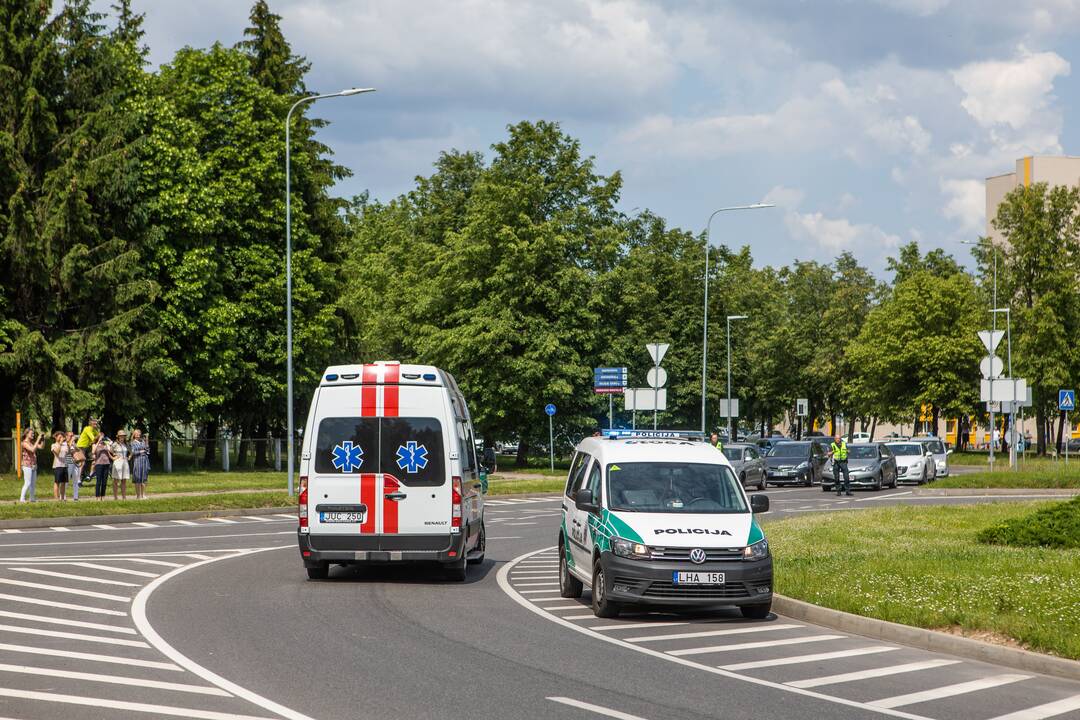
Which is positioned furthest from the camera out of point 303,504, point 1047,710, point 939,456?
point 939,456

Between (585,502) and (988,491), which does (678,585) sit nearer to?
(585,502)

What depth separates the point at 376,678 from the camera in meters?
10.1

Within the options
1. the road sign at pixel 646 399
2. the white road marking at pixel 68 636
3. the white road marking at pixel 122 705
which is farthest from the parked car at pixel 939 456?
the white road marking at pixel 122 705

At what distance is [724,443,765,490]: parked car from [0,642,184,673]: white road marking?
36029 millimetres

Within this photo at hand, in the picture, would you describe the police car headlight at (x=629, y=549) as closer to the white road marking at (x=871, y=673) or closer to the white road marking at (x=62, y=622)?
the white road marking at (x=871, y=673)

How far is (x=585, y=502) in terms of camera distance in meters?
14.8

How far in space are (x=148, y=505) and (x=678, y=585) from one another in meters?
20.3

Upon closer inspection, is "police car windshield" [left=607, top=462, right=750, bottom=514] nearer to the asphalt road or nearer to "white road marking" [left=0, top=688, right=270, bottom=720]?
the asphalt road

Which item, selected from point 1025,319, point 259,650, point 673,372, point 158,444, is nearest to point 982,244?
point 1025,319

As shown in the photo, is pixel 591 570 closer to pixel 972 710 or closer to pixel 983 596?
pixel 983 596

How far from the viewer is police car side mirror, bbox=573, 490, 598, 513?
14.7 meters

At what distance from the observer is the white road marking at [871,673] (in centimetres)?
1033

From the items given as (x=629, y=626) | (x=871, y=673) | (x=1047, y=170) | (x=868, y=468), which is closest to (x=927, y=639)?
(x=871, y=673)

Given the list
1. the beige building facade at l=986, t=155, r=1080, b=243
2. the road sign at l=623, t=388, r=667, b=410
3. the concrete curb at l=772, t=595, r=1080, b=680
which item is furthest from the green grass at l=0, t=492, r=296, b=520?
the beige building facade at l=986, t=155, r=1080, b=243
